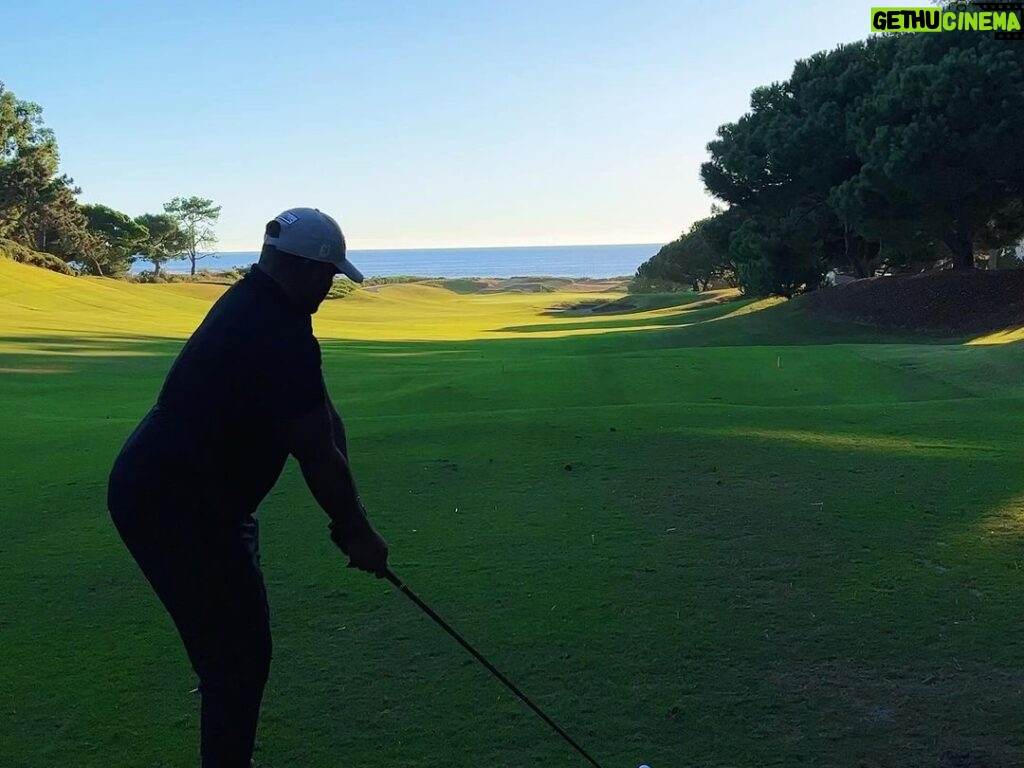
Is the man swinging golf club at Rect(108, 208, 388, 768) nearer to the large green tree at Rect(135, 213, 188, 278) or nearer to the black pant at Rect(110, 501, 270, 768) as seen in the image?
the black pant at Rect(110, 501, 270, 768)

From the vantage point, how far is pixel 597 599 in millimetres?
5484

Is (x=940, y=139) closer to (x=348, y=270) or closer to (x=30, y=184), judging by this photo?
(x=348, y=270)

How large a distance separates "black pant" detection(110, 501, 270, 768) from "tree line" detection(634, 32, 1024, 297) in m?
30.1

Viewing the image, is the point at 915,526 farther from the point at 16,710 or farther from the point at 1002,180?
the point at 1002,180

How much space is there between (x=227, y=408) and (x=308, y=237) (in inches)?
25.1

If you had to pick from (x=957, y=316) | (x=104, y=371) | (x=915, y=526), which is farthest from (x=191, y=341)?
(x=957, y=316)

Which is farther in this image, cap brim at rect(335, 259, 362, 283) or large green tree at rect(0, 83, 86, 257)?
large green tree at rect(0, 83, 86, 257)

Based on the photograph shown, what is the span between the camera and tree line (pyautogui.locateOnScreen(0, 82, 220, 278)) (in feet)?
217

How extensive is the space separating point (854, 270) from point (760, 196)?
6.19m

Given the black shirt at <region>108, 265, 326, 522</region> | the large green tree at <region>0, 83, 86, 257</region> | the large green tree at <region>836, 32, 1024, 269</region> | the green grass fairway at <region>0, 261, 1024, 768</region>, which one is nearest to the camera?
the black shirt at <region>108, 265, 326, 522</region>

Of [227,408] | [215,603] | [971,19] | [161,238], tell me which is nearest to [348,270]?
[227,408]

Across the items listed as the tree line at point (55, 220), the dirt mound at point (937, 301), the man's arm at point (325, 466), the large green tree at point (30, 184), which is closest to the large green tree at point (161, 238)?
the tree line at point (55, 220)

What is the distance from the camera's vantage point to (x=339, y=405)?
1459 centimetres

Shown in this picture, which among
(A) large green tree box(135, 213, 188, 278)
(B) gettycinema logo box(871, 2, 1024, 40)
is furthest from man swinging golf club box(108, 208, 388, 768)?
(A) large green tree box(135, 213, 188, 278)
